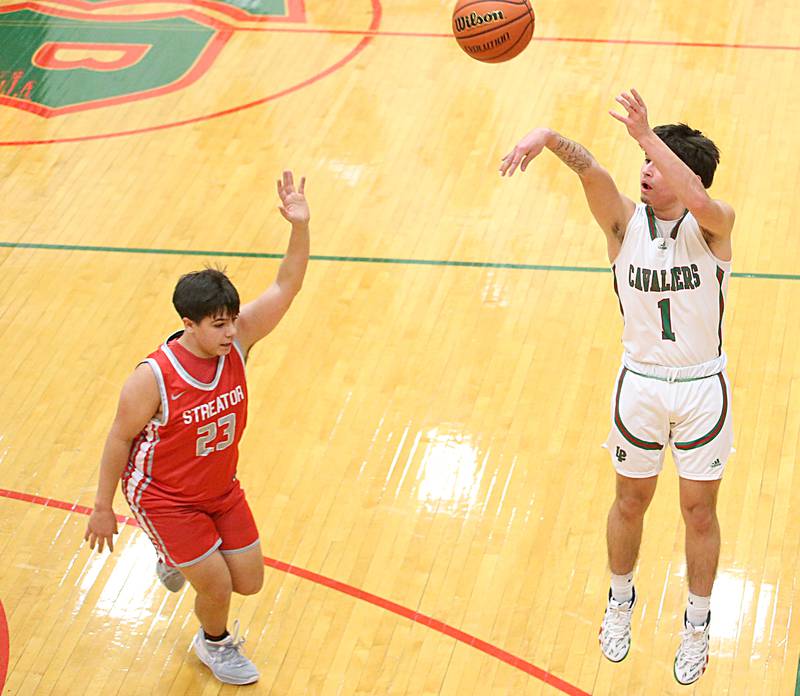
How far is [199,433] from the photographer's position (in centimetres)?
596

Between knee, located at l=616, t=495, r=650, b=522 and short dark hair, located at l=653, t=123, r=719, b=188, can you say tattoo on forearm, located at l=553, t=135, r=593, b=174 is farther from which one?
knee, located at l=616, t=495, r=650, b=522

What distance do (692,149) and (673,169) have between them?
1.23 ft

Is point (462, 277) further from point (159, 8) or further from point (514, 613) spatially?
point (159, 8)

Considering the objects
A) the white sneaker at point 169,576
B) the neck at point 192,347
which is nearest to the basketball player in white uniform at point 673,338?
the neck at point 192,347

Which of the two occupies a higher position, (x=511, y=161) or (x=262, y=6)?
(x=511, y=161)

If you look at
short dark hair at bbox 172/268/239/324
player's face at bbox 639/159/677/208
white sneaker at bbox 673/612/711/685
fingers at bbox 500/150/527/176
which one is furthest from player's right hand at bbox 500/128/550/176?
white sneaker at bbox 673/612/711/685

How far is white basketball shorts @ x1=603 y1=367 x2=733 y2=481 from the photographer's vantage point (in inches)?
221

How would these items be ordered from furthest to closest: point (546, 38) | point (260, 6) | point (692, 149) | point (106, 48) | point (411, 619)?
point (260, 6)
point (106, 48)
point (546, 38)
point (411, 619)
point (692, 149)

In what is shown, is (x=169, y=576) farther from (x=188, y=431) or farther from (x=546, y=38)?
(x=546, y=38)

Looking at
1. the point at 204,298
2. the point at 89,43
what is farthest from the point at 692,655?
the point at 89,43

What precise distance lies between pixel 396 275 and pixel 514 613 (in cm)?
320

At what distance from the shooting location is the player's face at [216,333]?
5.76m

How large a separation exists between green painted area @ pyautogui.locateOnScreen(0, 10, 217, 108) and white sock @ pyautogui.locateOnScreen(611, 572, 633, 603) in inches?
300

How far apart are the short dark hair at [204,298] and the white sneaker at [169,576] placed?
1508 millimetres
